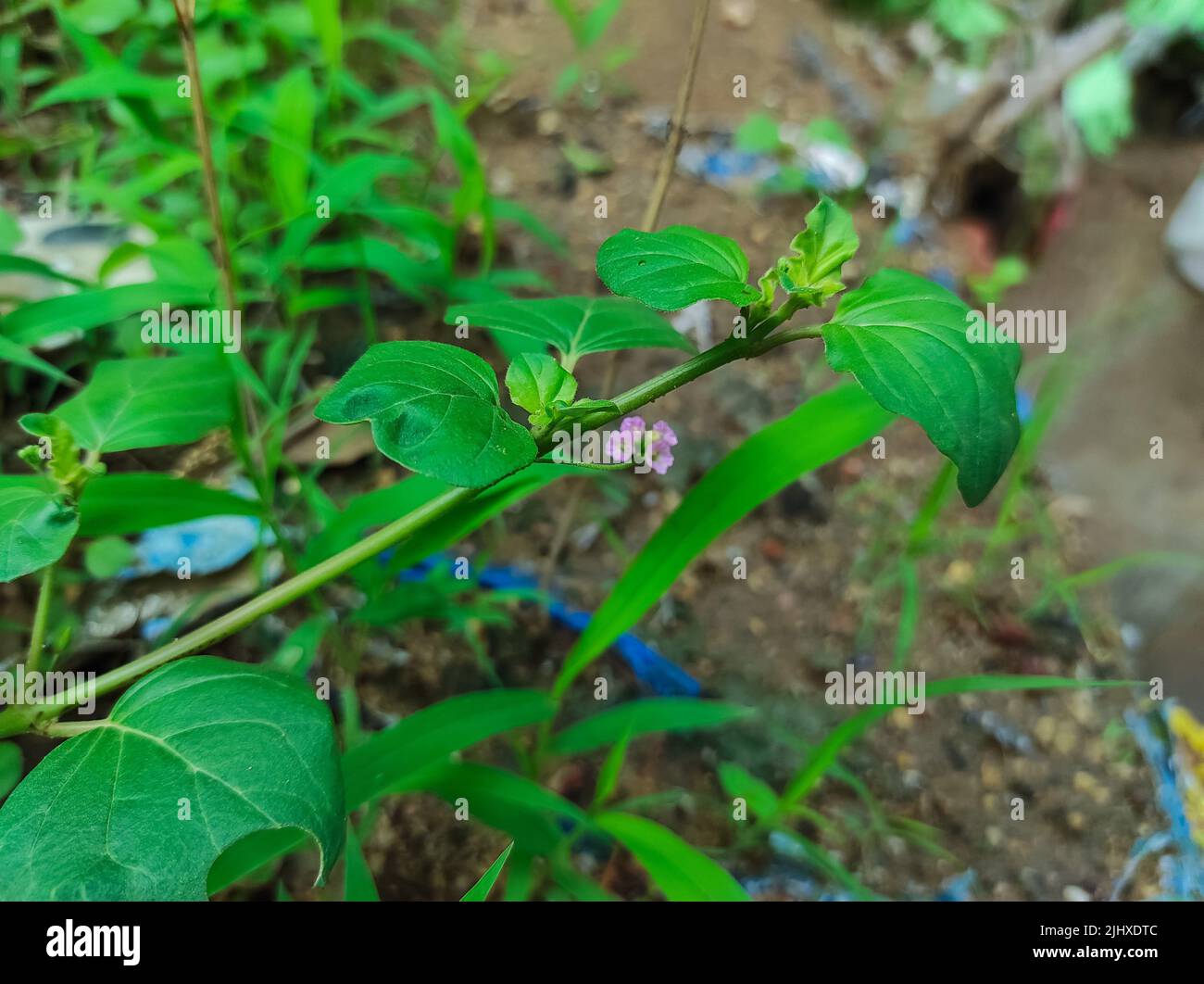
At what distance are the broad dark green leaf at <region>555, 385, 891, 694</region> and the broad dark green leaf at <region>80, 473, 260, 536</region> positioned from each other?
42cm

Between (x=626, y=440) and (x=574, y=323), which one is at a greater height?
(x=574, y=323)

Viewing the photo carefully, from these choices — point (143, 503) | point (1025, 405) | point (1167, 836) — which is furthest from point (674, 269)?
point (1025, 405)

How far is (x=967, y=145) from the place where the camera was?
215 centimetres

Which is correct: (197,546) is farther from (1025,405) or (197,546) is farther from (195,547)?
(1025,405)

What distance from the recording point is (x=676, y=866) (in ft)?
2.58

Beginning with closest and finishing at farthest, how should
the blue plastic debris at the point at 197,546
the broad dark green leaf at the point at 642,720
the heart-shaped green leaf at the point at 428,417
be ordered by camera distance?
the heart-shaped green leaf at the point at 428,417
the broad dark green leaf at the point at 642,720
the blue plastic debris at the point at 197,546

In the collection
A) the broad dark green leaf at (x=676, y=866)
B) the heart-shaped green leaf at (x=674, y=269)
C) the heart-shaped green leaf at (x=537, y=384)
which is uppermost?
the heart-shaped green leaf at (x=674, y=269)

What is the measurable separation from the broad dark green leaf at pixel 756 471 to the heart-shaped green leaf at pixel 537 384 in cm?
31

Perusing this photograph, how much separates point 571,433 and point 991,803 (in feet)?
3.38

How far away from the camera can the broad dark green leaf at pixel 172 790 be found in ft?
1.47

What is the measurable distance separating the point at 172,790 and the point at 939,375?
52 cm

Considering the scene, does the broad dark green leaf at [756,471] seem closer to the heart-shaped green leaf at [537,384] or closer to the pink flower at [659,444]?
the pink flower at [659,444]

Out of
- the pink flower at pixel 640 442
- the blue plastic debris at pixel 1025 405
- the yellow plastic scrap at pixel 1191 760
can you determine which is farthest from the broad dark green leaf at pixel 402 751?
the blue plastic debris at pixel 1025 405
